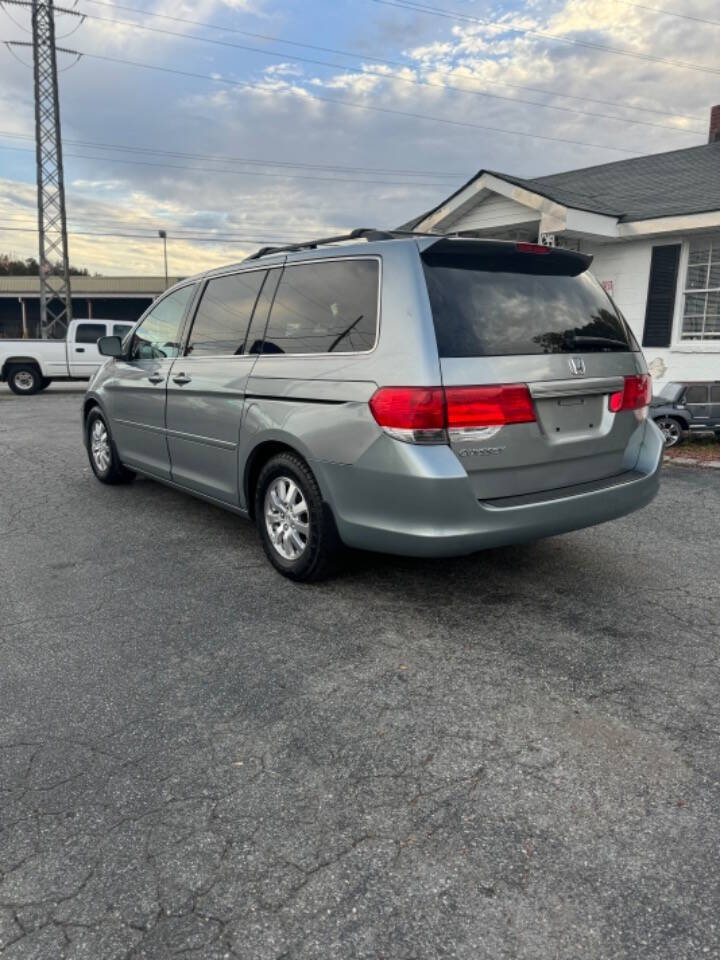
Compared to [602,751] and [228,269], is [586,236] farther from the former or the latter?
[602,751]

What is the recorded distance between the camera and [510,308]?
11.6 feet

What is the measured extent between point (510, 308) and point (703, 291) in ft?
29.3

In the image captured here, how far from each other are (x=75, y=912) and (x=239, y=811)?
0.54m

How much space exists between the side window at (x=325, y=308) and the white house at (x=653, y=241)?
7.84 meters

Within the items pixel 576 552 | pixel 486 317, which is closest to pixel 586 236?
pixel 576 552

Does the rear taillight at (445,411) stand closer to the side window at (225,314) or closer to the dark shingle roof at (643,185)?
the side window at (225,314)

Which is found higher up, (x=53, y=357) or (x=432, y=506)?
(x=53, y=357)

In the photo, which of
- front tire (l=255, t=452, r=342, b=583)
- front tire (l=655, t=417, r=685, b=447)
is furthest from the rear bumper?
front tire (l=655, t=417, r=685, b=447)

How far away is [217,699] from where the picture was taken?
9.62ft

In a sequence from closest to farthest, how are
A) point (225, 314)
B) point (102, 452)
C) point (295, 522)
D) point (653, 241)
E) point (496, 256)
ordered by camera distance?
point (496, 256) → point (295, 522) → point (225, 314) → point (102, 452) → point (653, 241)

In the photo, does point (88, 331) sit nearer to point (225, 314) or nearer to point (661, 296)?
point (661, 296)

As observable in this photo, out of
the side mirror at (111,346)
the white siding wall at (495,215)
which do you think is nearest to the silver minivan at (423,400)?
the side mirror at (111,346)

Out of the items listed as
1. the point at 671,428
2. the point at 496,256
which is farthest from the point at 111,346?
the point at 671,428

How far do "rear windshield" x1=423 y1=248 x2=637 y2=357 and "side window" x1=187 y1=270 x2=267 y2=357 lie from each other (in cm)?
153
